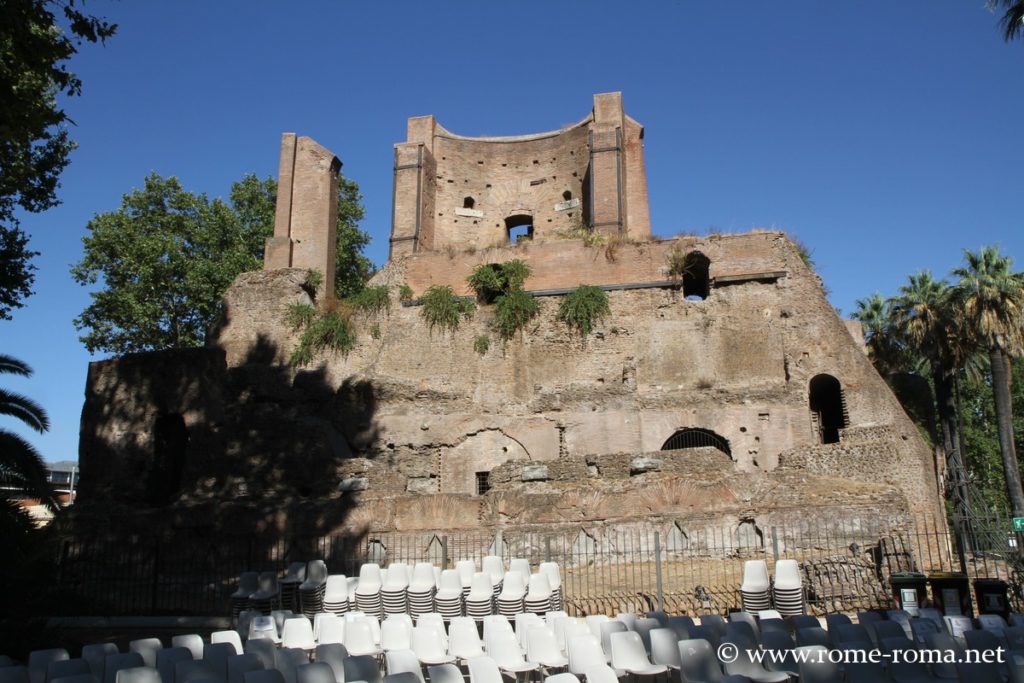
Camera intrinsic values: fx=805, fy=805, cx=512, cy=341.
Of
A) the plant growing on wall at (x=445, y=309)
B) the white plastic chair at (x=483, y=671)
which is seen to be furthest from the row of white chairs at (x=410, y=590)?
the plant growing on wall at (x=445, y=309)

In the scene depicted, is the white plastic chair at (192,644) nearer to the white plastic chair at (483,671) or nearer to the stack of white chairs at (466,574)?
the white plastic chair at (483,671)

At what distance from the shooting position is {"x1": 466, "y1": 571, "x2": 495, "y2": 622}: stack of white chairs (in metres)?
10.0

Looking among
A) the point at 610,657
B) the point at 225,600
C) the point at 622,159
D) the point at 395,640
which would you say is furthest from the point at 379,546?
the point at 622,159

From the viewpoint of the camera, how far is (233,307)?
23.2 m

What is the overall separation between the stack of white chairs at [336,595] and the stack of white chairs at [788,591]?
550 cm

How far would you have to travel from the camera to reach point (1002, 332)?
2042 centimetres

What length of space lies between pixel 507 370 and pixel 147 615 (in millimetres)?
10868

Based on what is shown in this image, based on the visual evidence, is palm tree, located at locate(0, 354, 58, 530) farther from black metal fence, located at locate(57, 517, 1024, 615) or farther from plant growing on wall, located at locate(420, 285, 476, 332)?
plant growing on wall, located at locate(420, 285, 476, 332)

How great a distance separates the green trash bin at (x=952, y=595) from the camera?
8.60m

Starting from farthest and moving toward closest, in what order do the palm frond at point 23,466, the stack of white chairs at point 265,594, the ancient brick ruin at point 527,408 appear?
the ancient brick ruin at point 527,408, the palm frond at point 23,466, the stack of white chairs at point 265,594

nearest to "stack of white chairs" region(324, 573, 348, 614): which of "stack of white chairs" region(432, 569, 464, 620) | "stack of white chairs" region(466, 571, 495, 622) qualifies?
"stack of white chairs" region(432, 569, 464, 620)

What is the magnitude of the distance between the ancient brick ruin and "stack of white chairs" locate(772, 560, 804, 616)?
4.35 metres

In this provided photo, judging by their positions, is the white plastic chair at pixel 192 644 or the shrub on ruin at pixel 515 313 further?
the shrub on ruin at pixel 515 313

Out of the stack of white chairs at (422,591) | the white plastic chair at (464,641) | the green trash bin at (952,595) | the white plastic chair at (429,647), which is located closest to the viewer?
the white plastic chair at (429,647)
